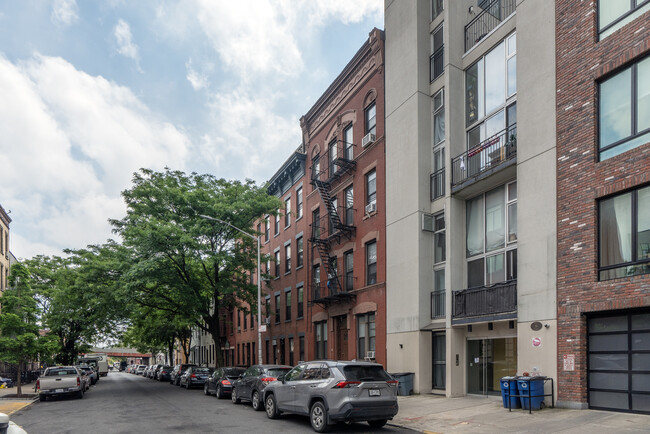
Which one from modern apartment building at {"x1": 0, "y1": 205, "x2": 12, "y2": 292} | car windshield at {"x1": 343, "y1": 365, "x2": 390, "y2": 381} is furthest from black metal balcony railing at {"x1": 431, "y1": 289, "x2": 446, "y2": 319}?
modern apartment building at {"x1": 0, "y1": 205, "x2": 12, "y2": 292}

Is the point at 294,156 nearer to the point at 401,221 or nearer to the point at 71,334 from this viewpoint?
the point at 401,221

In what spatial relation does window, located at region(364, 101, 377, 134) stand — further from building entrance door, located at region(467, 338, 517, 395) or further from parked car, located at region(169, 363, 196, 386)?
parked car, located at region(169, 363, 196, 386)

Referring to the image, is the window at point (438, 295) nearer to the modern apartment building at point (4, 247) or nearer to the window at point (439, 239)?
the window at point (439, 239)

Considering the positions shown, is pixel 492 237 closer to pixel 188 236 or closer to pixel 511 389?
pixel 511 389

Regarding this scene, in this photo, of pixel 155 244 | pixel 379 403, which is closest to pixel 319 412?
pixel 379 403

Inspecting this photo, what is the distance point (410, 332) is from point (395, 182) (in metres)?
6.04

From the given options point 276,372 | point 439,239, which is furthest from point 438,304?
point 276,372

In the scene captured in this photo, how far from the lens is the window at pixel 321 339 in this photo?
94.1ft

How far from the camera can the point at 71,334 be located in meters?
45.5

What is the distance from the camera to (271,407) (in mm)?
14672

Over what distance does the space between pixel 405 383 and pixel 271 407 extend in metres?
6.64

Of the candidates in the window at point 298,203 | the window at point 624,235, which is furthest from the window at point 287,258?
Answer: the window at point 624,235

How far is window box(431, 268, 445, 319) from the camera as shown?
1978cm

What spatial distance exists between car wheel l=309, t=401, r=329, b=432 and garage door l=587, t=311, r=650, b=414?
21.8 ft
